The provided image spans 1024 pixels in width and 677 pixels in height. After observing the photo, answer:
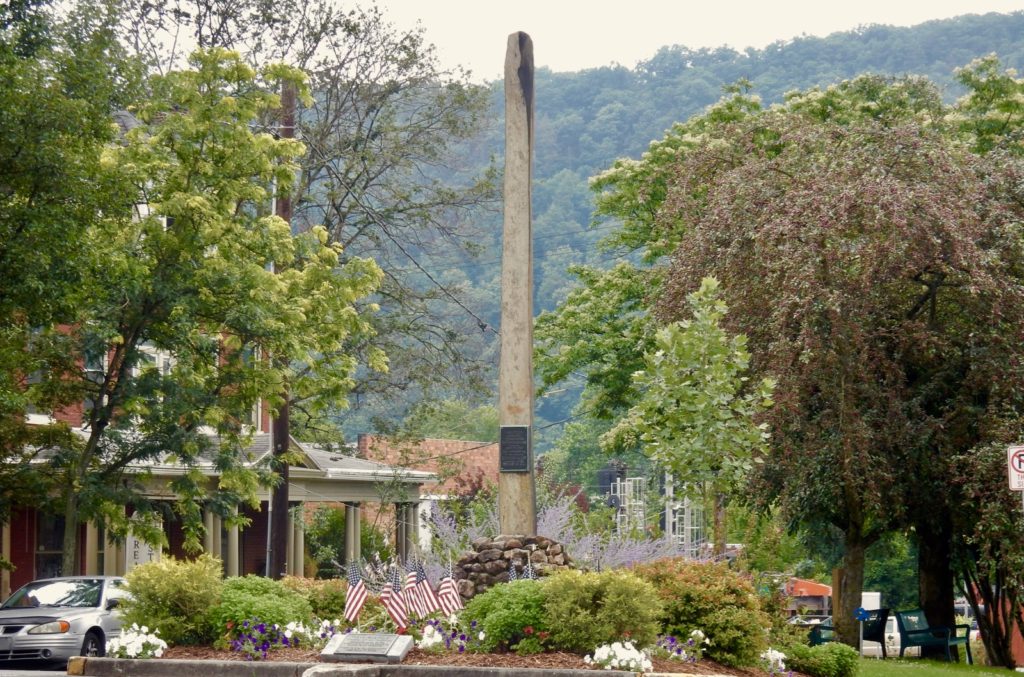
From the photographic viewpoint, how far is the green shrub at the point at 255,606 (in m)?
15.9

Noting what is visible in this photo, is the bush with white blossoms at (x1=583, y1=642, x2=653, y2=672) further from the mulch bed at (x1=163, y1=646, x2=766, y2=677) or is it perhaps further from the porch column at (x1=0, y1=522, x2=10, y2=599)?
the porch column at (x1=0, y1=522, x2=10, y2=599)

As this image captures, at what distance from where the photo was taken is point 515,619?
14766mm

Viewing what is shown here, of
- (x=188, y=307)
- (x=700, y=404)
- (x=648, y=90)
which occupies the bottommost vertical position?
(x=700, y=404)

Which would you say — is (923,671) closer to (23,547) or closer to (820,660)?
(820,660)

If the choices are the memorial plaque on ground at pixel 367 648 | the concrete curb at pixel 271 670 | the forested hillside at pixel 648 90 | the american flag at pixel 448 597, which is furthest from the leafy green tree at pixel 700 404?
the forested hillside at pixel 648 90

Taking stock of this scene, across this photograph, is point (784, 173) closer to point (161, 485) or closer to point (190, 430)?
point (190, 430)

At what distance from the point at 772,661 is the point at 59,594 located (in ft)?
37.3

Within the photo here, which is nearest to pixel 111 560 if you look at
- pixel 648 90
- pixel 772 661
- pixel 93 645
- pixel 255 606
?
pixel 93 645

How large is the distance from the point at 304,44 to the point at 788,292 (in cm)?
2000

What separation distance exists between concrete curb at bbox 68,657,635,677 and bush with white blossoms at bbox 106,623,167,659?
208mm

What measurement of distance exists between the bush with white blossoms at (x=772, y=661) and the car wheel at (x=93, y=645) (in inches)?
402

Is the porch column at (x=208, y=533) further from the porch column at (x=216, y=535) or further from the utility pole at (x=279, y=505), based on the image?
the utility pole at (x=279, y=505)

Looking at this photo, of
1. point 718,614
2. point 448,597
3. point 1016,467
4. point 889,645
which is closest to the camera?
point 1016,467

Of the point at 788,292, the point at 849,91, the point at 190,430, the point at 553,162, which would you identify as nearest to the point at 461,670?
the point at 788,292
